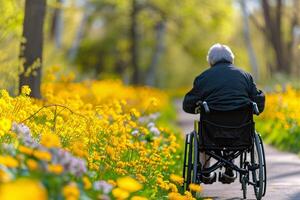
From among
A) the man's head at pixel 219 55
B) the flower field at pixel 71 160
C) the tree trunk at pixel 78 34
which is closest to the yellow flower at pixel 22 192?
the flower field at pixel 71 160

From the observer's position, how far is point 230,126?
8.03 m

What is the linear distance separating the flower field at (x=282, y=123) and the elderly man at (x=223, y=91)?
552 centimetres

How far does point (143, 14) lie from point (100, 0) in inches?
164

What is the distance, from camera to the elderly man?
26.5 ft

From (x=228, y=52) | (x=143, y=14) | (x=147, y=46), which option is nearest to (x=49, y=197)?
(x=228, y=52)

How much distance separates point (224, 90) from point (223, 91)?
28 millimetres

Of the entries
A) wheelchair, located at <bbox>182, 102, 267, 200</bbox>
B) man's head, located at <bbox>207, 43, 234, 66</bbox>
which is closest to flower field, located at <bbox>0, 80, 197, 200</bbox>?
wheelchair, located at <bbox>182, 102, 267, 200</bbox>

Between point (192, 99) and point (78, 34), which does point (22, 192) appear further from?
point (78, 34)

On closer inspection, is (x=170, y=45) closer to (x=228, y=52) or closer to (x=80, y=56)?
(x=80, y=56)

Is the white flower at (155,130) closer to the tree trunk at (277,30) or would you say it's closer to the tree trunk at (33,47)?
the tree trunk at (33,47)

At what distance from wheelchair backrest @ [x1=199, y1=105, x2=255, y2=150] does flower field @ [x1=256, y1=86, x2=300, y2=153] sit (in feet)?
19.0

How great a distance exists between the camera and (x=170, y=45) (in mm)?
51219

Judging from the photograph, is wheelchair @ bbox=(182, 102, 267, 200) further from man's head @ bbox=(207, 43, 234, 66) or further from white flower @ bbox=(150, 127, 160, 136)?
white flower @ bbox=(150, 127, 160, 136)

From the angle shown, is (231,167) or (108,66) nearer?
(231,167)
